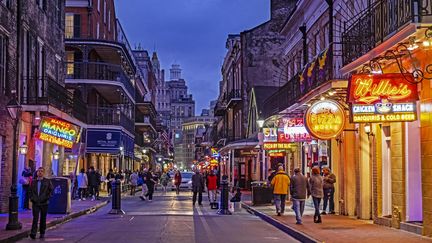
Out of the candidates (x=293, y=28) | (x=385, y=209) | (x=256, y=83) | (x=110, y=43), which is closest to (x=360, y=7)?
(x=385, y=209)

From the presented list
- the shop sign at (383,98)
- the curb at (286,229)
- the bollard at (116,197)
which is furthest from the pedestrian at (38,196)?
the bollard at (116,197)

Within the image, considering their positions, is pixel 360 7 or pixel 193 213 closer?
pixel 360 7

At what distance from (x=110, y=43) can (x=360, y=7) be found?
29558 mm

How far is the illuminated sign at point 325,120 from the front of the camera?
63.7 ft

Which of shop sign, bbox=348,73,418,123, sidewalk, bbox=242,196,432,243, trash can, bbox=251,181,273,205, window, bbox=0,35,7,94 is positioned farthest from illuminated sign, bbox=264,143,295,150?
shop sign, bbox=348,73,418,123

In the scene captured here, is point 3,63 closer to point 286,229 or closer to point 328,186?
point 286,229

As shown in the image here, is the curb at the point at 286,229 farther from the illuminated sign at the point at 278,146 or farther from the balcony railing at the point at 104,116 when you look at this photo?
the balcony railing at the point at 104,116

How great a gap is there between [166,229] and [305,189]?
4377 millimetres

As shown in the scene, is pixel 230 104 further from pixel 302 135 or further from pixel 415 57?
pixel 415 57

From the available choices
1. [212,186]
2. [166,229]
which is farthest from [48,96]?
[166,229]

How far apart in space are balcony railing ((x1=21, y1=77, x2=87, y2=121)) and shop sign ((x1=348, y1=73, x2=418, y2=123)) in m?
13.3

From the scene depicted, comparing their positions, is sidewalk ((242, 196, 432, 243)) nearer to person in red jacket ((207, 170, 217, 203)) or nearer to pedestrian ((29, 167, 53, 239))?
pedestrian ((29, 167, 53, 239))

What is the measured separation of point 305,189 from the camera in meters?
20.6

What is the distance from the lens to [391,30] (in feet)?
47.6
